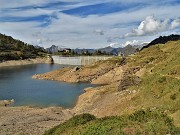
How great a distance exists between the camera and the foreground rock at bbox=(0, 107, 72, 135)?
50.8 m

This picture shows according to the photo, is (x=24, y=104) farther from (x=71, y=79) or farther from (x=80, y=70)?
(x=80, y=70)

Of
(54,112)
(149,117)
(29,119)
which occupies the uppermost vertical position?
(149,117)

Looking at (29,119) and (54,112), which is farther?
(54,112)

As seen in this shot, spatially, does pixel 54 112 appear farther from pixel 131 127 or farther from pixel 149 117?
→ pixel 131 127

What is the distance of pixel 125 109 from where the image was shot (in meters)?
54.5

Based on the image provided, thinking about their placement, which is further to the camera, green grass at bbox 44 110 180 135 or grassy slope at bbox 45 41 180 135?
grassy slope at bbox 45 41 180 135

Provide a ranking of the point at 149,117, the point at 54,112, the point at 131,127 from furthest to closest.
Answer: the point at 54,112, the point at 149,117, the point at 131,127

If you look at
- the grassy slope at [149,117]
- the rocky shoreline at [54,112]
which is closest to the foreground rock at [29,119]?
the rocky shoreline at [54,112]

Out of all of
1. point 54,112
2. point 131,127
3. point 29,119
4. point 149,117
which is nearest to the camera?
point 131,127

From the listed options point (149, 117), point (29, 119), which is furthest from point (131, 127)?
point (29, 119)

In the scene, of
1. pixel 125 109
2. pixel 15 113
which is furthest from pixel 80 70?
pixel 125 109

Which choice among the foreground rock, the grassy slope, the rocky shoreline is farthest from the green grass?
the rocky shoreline

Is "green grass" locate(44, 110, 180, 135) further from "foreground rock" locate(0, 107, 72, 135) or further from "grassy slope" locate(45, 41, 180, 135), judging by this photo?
"foreground rock" locate(0, 107, 72, 135)

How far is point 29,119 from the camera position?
59.0 m
